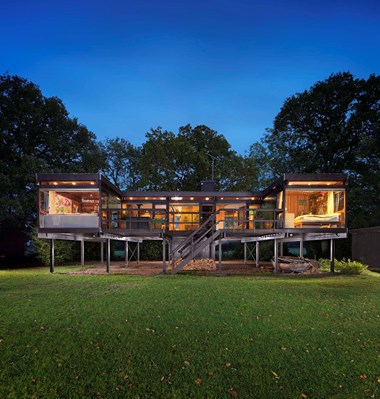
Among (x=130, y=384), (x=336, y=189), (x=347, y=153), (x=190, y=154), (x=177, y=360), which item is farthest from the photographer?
(x=190, y=154)

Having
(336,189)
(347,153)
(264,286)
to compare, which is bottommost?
(264,286)

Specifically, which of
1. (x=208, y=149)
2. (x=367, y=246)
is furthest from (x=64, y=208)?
(x=367, y=246)

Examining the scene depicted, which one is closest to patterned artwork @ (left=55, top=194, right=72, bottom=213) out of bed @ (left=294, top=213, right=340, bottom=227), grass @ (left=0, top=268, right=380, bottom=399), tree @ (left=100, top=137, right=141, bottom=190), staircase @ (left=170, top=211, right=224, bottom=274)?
staircase @ (left=170, top=211, right=224, bottom=274)

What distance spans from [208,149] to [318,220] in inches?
610

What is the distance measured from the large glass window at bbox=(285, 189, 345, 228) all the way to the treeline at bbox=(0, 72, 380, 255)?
22.5 feet

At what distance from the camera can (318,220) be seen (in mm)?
15406

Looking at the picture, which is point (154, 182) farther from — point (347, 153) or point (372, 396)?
point (372, 396)

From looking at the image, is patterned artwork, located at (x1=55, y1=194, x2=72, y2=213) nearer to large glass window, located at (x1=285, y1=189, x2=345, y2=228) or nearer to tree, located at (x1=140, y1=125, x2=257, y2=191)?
large glass window, located at (x1=285, y1=189, x2=345, y2=228)

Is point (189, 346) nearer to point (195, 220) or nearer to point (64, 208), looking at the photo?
point (64, 208)

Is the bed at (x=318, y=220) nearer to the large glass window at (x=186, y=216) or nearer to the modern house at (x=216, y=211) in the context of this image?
the modern house at (x=216, y=211)

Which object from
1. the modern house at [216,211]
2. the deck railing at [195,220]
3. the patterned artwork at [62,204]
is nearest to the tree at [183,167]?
the deck railing at [195,220]

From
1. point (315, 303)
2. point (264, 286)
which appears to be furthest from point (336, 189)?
point (315, 303)

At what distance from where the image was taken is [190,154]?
90.4ft

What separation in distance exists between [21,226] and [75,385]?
23.6m
